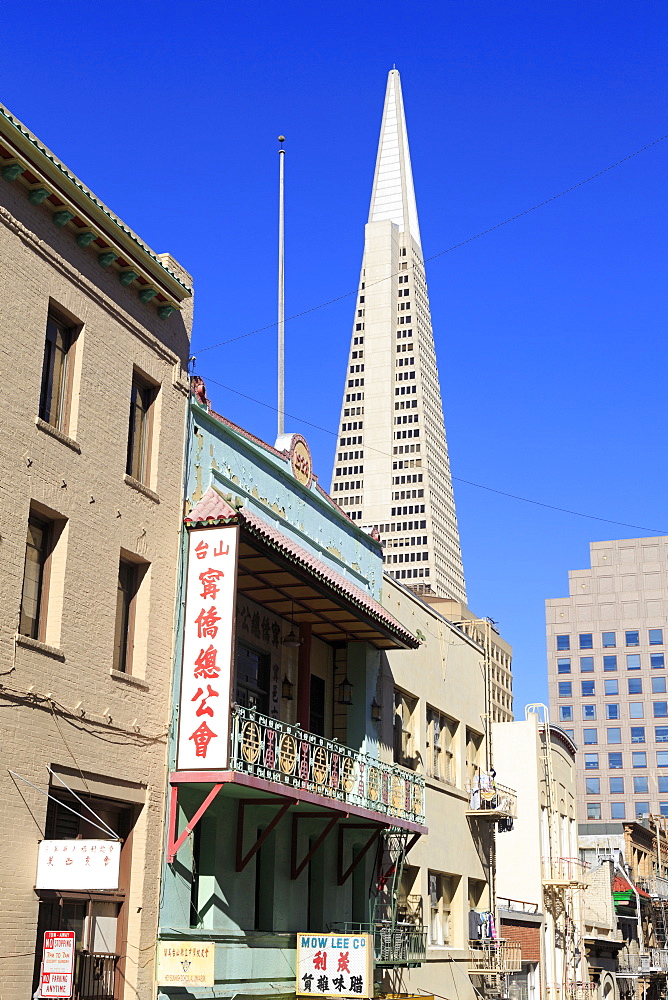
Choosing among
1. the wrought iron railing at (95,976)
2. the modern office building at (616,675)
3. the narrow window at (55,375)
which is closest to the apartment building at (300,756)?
the wrought iron railing at (95,976)

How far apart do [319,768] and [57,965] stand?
7247mm

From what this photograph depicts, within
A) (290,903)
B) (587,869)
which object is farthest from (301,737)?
(587,869)

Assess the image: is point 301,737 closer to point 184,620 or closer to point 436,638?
point 184,620

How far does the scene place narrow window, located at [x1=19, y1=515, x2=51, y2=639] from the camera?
16.4 m

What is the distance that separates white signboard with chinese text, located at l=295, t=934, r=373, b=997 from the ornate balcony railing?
2.46 metres

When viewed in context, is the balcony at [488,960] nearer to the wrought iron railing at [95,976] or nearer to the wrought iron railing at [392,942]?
the wrought iron railing at [392,942]

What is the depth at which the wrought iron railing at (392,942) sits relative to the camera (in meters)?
25.4

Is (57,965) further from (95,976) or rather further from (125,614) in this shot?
(125,614)

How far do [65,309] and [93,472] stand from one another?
7.85 ft

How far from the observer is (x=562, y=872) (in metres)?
46.3

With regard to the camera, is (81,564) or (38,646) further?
(81,564)

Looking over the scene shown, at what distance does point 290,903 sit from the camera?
23312mm

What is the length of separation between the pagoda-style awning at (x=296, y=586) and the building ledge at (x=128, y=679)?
287 cm

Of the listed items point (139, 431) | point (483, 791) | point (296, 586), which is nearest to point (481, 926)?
point (483, 791)
